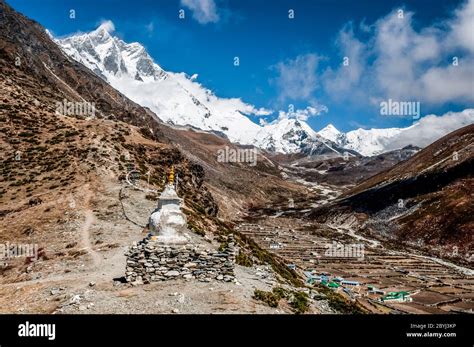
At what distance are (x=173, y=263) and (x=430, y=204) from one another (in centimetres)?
12486

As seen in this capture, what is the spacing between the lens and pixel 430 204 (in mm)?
130000

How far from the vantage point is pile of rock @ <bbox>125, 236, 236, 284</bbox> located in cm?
2098

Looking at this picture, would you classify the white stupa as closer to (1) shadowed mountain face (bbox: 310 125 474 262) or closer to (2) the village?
(2) the village

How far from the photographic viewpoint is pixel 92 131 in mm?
77625

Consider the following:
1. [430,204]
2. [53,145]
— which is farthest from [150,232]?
[430,204]

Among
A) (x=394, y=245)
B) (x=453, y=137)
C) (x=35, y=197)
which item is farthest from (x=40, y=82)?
(x=453, y=137)

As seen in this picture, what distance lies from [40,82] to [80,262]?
97.1m

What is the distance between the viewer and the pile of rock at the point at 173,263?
21.0 metres

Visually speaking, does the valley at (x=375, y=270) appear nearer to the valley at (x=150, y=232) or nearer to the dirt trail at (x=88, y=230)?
the valley at (x=150, y=232)

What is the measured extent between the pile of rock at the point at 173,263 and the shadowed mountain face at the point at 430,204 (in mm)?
91633

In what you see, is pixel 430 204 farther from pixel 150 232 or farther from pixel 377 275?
pixel 150 232

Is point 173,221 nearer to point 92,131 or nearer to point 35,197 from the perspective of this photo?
point 35,197

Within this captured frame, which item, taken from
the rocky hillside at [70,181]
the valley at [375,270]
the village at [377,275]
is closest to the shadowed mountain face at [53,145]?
the rocky hillside at [70,181]

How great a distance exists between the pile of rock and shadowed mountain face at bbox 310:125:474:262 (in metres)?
91.6
